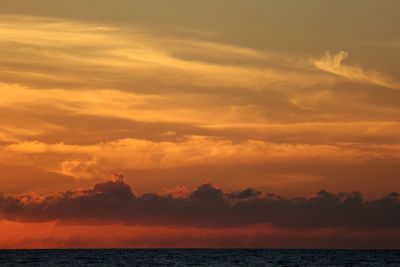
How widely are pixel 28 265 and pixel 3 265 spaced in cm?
628

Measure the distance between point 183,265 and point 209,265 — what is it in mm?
6009

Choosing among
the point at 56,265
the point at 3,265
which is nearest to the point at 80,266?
the point at 56,265

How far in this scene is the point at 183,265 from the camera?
184m

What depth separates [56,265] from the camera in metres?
179

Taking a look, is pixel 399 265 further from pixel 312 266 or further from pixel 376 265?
pixel 312 266

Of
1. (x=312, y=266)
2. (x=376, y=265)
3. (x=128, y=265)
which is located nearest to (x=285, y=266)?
(x=312, y=266)

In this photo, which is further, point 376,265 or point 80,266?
point 376,265

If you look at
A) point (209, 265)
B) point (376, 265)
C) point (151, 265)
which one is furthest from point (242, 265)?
point (376, 265)

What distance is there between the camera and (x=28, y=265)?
180 metres

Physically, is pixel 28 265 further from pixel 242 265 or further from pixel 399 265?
pixel 399 265

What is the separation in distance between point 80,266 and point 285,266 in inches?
1751

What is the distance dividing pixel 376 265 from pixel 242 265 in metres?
31.5

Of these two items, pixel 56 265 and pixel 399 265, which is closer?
pixel 56 265

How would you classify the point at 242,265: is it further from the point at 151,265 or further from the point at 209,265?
the point at 151,265
